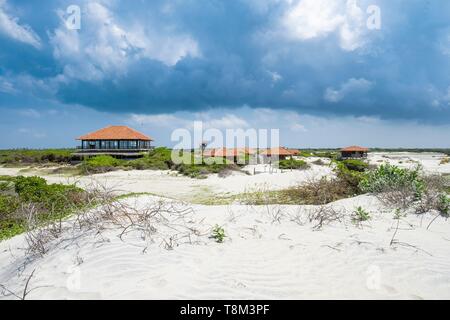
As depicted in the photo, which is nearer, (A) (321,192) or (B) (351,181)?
(A) (321,192)

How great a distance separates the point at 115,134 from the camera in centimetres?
4338

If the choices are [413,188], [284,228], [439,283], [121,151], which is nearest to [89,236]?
[284,228]

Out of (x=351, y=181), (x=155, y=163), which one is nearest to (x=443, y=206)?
(x=351, y=181)

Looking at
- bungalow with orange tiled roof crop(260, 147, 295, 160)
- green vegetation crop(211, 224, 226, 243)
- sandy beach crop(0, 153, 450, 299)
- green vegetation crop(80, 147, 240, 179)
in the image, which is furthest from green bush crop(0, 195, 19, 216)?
bungalow with orange tiled roof crop(260, 147, 295, 160)

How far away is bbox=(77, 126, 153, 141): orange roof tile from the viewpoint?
42.5 metres

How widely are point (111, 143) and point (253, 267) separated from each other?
4195cm

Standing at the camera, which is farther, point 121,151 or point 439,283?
point 121,151

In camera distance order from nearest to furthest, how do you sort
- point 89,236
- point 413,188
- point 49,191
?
point 89,236, point 413,188, point 49,191

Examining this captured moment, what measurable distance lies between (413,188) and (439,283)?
18.1ft

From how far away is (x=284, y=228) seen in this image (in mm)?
6504

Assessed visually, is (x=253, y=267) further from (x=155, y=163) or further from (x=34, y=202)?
(x=155, y=163)

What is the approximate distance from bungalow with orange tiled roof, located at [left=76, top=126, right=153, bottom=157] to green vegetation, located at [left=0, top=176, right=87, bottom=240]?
2911 cm
